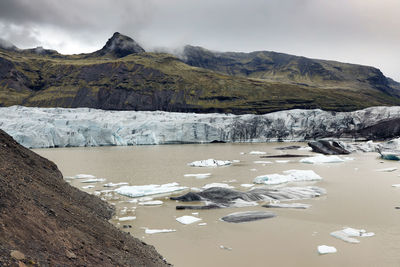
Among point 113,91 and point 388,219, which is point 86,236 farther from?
point 113,91

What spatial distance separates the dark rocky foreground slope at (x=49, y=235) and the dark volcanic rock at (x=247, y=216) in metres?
3.20

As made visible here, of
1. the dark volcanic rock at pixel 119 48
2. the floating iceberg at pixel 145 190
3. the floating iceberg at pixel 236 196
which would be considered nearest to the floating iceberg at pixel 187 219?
the floating iceberg at pixel 236 196

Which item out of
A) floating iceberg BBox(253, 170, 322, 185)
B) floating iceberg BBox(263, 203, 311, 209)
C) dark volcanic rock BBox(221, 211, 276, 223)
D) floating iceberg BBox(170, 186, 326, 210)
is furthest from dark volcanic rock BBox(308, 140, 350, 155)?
dark volcanic rock BBox(221, 211, 276, 223)

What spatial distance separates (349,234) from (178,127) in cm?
4406

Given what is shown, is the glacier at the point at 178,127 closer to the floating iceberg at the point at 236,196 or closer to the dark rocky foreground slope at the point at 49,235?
the floating iceberg at the point at 236,196

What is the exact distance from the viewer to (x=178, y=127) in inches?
2012

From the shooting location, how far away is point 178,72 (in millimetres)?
108375

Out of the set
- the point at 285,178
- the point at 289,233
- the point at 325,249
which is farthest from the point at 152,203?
the point at 285,178

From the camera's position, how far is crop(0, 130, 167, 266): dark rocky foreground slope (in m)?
3.86

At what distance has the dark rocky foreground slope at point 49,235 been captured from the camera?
12.7ft

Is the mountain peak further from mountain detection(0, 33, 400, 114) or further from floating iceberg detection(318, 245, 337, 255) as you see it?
floating iceberg detection(318, 245, 337, 255)

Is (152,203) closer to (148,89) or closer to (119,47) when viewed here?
(148,89)

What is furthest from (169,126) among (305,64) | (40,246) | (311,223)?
(305,64)

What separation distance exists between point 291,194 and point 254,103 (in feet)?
261
